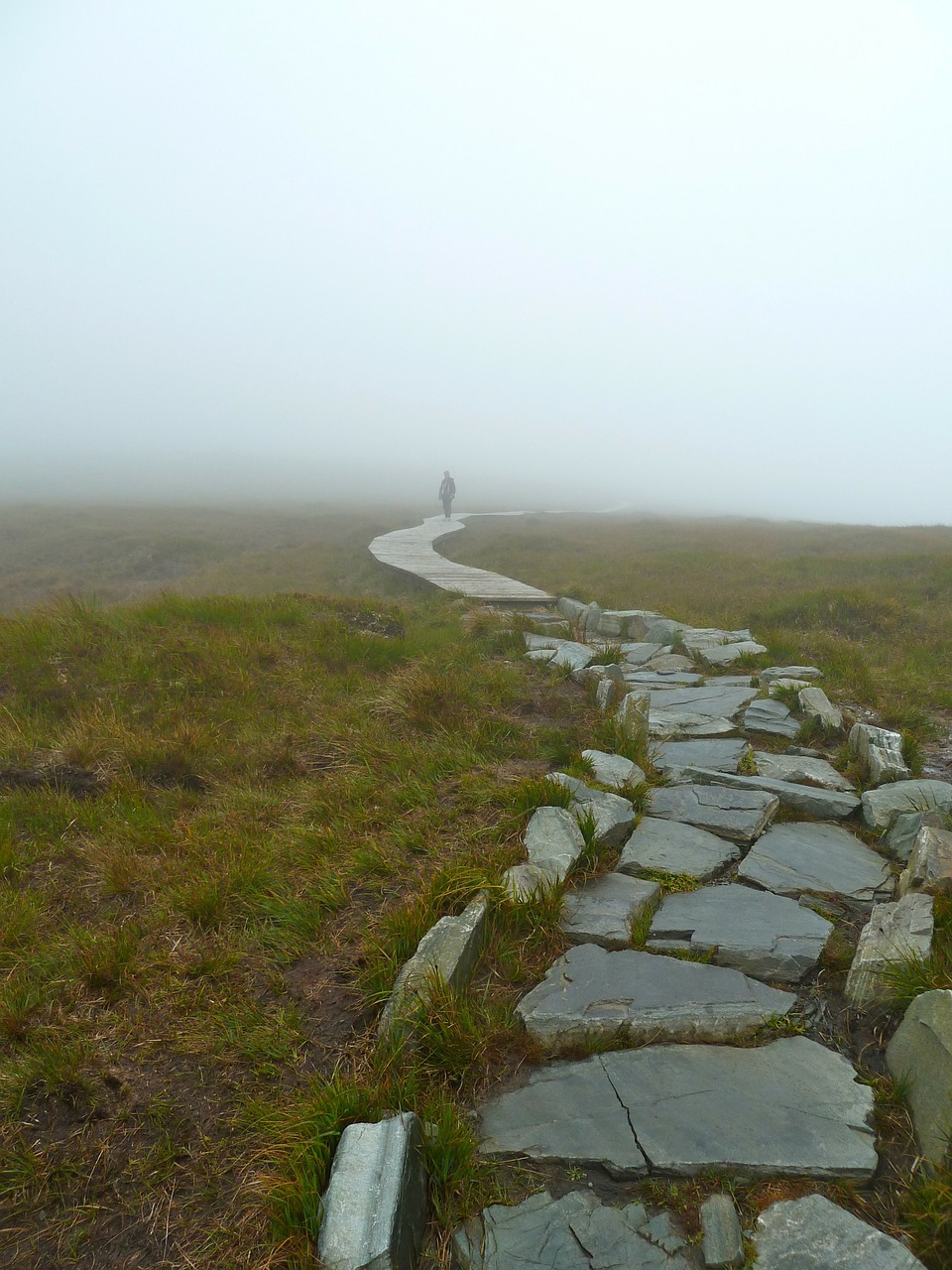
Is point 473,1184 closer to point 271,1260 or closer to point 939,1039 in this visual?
point 271,1260

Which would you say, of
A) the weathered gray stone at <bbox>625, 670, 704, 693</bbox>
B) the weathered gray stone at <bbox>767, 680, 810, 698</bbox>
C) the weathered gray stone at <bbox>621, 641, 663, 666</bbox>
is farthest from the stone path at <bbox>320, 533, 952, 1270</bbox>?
the weathered gray stone at <bbox>621, 641, 663, 666</bbox>

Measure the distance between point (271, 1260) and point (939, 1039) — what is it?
210cm

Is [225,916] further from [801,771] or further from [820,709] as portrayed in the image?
[820,709]

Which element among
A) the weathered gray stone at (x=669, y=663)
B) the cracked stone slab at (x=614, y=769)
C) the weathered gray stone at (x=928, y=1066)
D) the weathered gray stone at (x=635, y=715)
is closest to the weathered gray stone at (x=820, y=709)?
the weathered gray stone at (x=635, y=715)

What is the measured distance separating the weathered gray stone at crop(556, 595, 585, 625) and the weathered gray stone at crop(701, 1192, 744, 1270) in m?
9.27

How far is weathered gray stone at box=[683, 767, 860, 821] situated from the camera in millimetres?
4406

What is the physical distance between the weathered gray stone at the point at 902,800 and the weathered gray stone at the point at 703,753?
963mm

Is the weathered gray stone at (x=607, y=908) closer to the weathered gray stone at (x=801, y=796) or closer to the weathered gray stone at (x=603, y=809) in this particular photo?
the weathered gray stone at (x=603, y=809)

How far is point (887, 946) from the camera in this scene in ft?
9.20

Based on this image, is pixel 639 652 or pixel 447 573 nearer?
pixel 639 652

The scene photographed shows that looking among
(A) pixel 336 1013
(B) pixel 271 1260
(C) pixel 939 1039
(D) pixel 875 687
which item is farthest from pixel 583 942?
(D) pixel 875 687

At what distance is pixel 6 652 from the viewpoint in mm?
6527

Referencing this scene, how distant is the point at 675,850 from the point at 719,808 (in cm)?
61

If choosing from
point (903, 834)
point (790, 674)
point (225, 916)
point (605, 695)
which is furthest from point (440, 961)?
point (790, 674)
